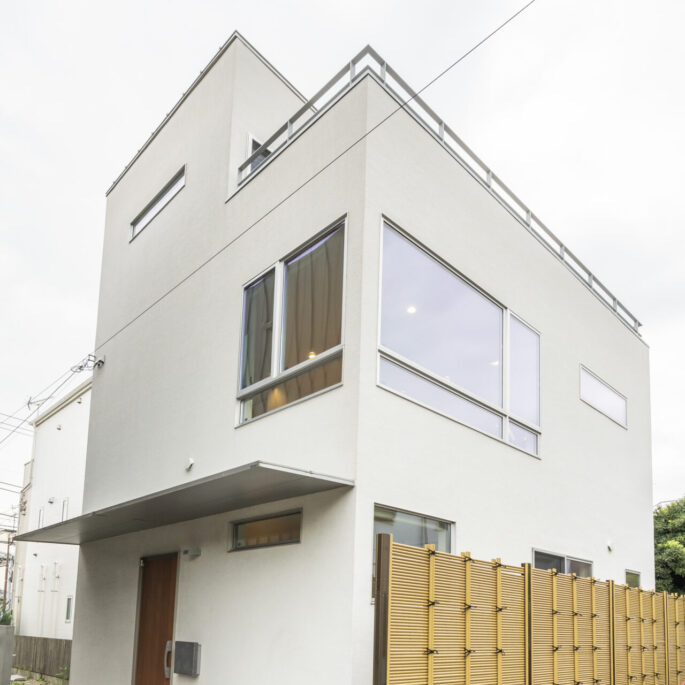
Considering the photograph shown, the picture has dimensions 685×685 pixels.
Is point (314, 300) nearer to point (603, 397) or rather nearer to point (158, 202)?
point (158, 202)

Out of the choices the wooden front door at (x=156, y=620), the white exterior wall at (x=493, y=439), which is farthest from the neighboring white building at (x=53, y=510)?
the white exterior wall at (x=493, y=439)

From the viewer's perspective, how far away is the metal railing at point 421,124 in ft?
24.9

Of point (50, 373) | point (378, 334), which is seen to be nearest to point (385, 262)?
point (378, 334)

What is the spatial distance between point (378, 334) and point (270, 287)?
1806 millimetres

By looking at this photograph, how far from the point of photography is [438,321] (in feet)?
25.4

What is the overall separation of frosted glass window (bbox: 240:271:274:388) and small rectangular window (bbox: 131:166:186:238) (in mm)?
3073

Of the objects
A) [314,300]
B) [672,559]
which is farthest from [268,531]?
[672,559]

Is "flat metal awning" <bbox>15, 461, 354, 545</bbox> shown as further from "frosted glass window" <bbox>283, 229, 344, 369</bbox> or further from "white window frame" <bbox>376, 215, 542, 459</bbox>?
"frosted glass window" <bbox>283, 229, 344, 369</bbox>

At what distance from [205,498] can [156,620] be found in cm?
275

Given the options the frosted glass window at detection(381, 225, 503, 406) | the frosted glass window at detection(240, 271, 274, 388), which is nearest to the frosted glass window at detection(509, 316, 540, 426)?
the frosted glass window at detection(381, 225, 503, 406)

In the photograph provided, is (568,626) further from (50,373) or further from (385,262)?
(50,373)

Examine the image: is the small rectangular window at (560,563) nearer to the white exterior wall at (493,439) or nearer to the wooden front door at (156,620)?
the white exterior wall at (493,439)

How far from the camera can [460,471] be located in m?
7.48

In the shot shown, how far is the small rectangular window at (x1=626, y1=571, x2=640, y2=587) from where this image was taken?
11.1 meters
